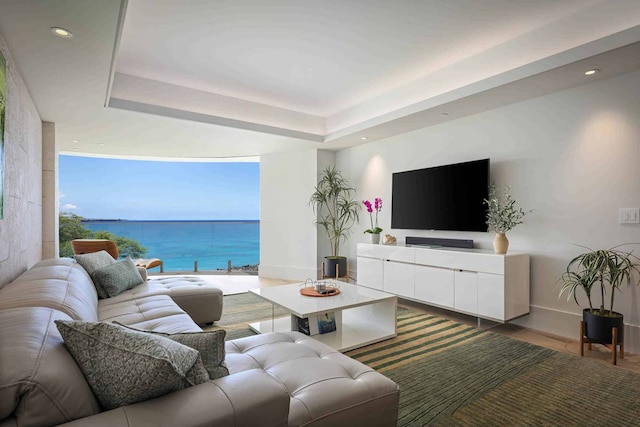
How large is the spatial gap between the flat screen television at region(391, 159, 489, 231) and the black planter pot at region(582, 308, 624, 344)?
130cm

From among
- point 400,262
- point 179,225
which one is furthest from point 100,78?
point 179,225

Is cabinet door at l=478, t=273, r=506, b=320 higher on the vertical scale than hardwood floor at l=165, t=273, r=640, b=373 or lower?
higher

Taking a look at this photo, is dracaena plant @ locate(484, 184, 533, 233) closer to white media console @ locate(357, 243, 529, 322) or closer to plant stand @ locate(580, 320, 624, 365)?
white media console @ locate(357, 243, 529, 322)

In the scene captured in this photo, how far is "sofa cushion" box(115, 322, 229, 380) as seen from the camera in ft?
4.24

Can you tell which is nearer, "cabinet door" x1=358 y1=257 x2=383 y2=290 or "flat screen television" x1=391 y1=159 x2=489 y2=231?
"flat screen television" x1=391 y1=159 x2=489 y2=231

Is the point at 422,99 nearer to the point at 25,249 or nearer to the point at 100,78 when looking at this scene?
the point at 100,78

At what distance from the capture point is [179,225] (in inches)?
352

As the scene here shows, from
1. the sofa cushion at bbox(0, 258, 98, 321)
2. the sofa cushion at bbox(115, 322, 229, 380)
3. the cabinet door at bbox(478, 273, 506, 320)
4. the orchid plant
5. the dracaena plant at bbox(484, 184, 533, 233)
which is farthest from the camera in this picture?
the orchid plant

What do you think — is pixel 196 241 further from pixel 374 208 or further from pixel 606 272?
pixel 606 272

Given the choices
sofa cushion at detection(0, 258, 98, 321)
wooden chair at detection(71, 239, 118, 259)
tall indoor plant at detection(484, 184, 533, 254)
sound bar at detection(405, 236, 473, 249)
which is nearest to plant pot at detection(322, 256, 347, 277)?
sound bar at detection(405, 236, 473, 249)

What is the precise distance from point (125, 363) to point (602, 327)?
322 cm

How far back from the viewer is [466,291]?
11.6ft

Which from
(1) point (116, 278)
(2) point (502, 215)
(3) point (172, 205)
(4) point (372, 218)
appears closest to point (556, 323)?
(2) point (502, 215)

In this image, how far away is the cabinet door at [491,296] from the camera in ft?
10.6
